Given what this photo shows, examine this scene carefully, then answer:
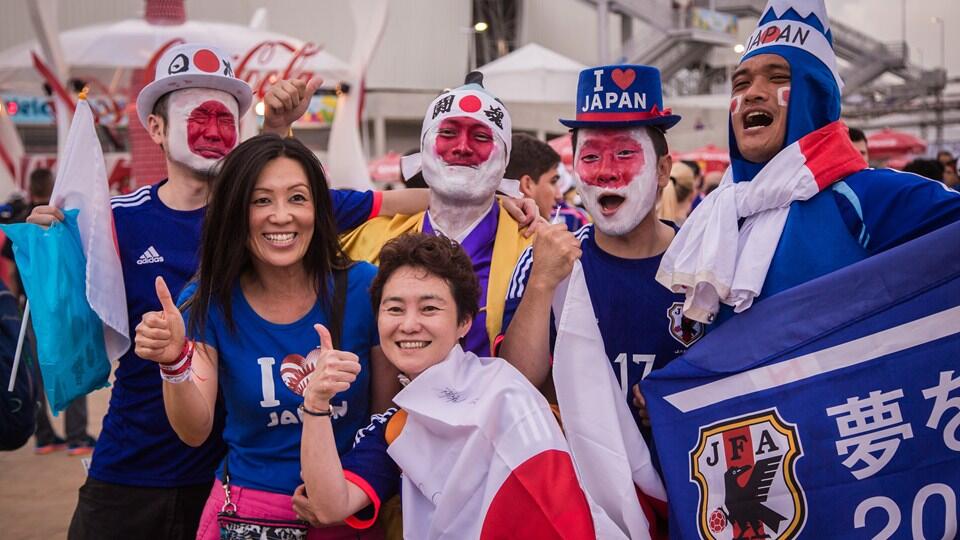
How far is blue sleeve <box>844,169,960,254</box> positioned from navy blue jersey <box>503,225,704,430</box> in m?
0.58

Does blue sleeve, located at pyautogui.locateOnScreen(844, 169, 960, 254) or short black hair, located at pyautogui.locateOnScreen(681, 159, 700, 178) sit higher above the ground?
short black hair, located at pyautogui.locateOnScreen(681, 159, 700, 178)

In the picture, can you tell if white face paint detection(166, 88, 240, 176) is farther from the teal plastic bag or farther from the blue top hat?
the blue top hat

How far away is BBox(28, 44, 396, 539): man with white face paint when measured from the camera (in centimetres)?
300

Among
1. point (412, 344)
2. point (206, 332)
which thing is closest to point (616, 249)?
point (412, 344)

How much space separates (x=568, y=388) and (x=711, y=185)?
9348 mm

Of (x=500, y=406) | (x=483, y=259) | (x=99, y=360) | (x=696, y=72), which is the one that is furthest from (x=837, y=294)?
(x=696, y=72)

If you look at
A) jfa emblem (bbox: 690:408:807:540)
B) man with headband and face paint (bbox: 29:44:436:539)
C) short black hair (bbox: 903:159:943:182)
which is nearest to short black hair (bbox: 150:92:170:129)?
man with headband and face paint (bbox: 29:44:436:539)

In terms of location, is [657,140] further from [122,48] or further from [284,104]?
[122,48]

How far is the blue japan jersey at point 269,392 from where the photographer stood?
8.12ft

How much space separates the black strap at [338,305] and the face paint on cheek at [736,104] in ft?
4.16

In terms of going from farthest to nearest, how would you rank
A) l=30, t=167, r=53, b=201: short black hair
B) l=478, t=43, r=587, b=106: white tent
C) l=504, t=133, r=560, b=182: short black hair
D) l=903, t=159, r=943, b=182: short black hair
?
l=478, t=43, r=587, b=106: white tent
l=30, t=167, r=53, b=201: short black hair
l=903, t=159, r=943, b=182: short black hair
l=504, t=133, r=560, b=182: short black hair

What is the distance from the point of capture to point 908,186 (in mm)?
2359

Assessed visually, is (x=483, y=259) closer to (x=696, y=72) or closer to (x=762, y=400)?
(x=762, y=400)

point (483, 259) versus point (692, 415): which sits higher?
point (483, 259)
